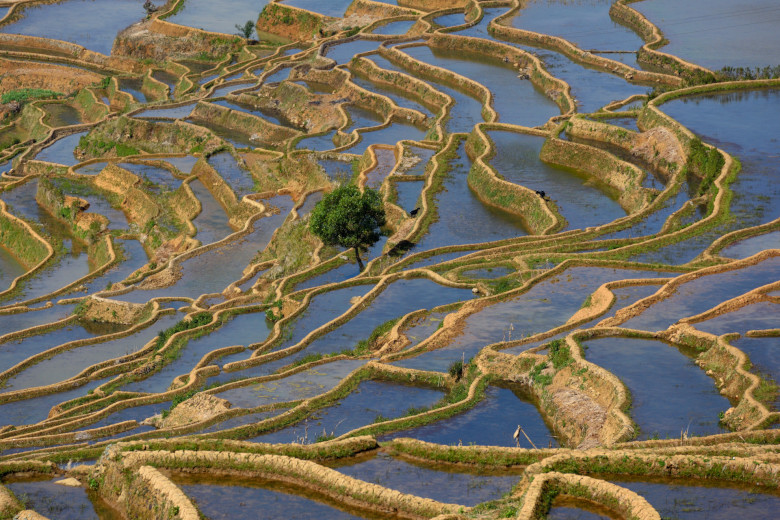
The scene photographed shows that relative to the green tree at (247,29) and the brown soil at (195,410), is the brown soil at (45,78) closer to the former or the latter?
the green tree at (247,29)

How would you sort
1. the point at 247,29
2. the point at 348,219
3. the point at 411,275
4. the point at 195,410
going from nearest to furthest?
1. the point at 195,410
2. the point at 411,275
3. the point at 348,219
4. the point at 247,29

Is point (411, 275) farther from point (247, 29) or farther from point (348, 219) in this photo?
point (247, 29)

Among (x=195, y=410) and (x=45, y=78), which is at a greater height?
(x=195, y=410)

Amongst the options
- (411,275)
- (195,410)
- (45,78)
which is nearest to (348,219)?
(411,275)

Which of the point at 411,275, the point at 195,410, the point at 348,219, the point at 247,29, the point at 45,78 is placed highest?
the point at 348,219

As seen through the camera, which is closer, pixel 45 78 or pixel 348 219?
pixel 348 219

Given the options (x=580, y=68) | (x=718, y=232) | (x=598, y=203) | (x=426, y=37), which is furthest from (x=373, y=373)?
(x=426, y=37)

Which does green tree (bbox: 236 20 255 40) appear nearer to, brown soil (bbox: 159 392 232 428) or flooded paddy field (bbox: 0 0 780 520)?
flooded paddy field (bbox: 0 0 780 520)

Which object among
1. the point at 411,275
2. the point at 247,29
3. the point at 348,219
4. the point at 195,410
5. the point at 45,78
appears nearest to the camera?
the point at 195,410
